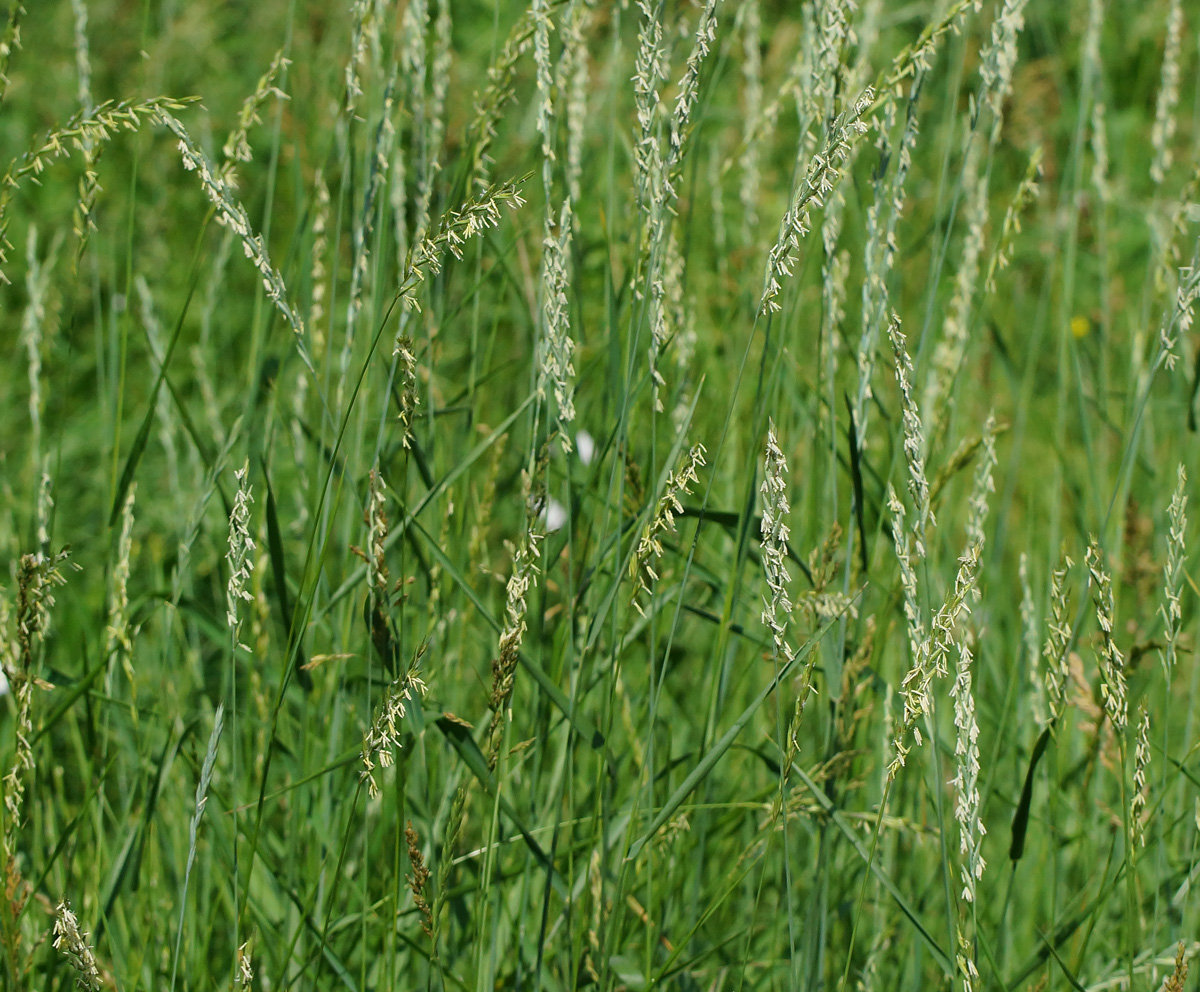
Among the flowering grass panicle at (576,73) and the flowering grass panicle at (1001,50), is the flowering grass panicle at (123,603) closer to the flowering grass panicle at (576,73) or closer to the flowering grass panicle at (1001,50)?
the flowering grass panicle at (576,73)

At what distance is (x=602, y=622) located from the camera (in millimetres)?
933

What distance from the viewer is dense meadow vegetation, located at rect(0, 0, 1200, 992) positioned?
85 cm

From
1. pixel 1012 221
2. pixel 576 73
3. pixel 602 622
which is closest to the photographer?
pixel 602 622

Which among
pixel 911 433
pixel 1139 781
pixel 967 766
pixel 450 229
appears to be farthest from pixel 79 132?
pixel 1139 781

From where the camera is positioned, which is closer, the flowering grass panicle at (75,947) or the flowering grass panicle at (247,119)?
the flowering grass panicle at (75,947)

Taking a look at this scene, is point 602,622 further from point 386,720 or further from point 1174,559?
point 1174,559

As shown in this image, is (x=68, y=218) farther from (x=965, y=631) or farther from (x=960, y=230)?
(x=965, y=631)

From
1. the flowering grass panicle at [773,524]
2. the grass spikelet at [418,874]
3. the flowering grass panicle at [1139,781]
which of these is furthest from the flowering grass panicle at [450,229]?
the flowering grass panicle at [1139,781]

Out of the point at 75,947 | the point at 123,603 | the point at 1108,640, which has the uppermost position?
the point at 1108,640

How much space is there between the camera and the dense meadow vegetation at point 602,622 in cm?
85

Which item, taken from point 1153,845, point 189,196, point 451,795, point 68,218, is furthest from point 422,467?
point 189,196

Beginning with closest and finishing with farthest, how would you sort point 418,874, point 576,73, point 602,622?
1. point 418,874
2. point 602,622
3. point 576,73

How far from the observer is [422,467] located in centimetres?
107

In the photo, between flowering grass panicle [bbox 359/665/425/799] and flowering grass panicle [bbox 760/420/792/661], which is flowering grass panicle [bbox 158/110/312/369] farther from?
flowering grass panicle [bbox 760/420/792/661]
